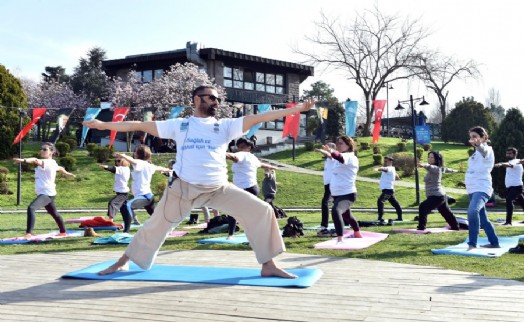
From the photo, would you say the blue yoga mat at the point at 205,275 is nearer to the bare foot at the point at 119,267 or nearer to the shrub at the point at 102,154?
the bare foot at the point at 119,267

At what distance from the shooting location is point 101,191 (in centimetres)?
2812

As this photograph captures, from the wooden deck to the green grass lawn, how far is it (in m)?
1.22

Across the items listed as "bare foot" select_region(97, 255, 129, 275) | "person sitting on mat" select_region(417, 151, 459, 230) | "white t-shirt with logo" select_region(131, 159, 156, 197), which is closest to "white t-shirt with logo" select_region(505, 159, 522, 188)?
"person sitting on mat" select_region(417, 151, 459, 230)

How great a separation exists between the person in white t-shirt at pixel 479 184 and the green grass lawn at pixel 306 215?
0.65m

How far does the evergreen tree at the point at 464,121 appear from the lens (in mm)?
49594

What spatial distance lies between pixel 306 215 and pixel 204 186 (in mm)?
13838

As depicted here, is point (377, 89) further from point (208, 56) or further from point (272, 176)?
Result: point (272, 176)

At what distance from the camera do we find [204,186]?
242 inches

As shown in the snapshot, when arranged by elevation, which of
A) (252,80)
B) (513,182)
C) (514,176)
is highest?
(252,80)

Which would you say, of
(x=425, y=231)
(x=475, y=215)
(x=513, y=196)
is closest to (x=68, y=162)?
(x=425, y=231)

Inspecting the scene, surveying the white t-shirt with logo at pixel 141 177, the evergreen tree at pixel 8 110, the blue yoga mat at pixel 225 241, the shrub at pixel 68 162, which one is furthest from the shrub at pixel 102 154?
the blue yoga mat at pixel 225 241

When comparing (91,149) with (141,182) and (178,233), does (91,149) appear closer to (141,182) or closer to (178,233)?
(178,233)

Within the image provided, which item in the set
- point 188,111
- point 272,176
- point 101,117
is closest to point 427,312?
point 272,176

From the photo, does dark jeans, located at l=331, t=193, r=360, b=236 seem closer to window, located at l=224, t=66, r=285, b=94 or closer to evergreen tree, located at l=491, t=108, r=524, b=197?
evergreen tree, located at l=491, t=108, r=524, b=197
